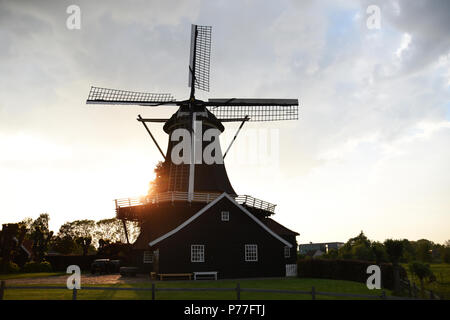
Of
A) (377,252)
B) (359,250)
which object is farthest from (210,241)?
(359,250)

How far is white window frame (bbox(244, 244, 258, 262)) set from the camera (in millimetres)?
27984

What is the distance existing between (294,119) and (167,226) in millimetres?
14275

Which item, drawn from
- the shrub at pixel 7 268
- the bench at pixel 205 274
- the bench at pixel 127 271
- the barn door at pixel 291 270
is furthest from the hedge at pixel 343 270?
the shrub at pixel 7 268

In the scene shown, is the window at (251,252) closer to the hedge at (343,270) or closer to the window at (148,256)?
the hedge at (343,270)

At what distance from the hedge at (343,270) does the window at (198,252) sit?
9.04 m

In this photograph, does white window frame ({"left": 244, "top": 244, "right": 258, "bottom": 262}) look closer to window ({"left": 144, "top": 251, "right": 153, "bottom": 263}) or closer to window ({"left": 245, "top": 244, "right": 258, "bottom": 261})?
window ({"left": 245, "top": 244, "right": 258, "bottom": 261})

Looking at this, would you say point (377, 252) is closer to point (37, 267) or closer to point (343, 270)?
point (343, 270)

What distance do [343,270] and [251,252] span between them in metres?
6.67

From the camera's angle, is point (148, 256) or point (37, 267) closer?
point (148, 256)

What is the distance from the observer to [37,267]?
38.4 meters

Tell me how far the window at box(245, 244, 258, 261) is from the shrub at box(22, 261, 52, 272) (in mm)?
23287
